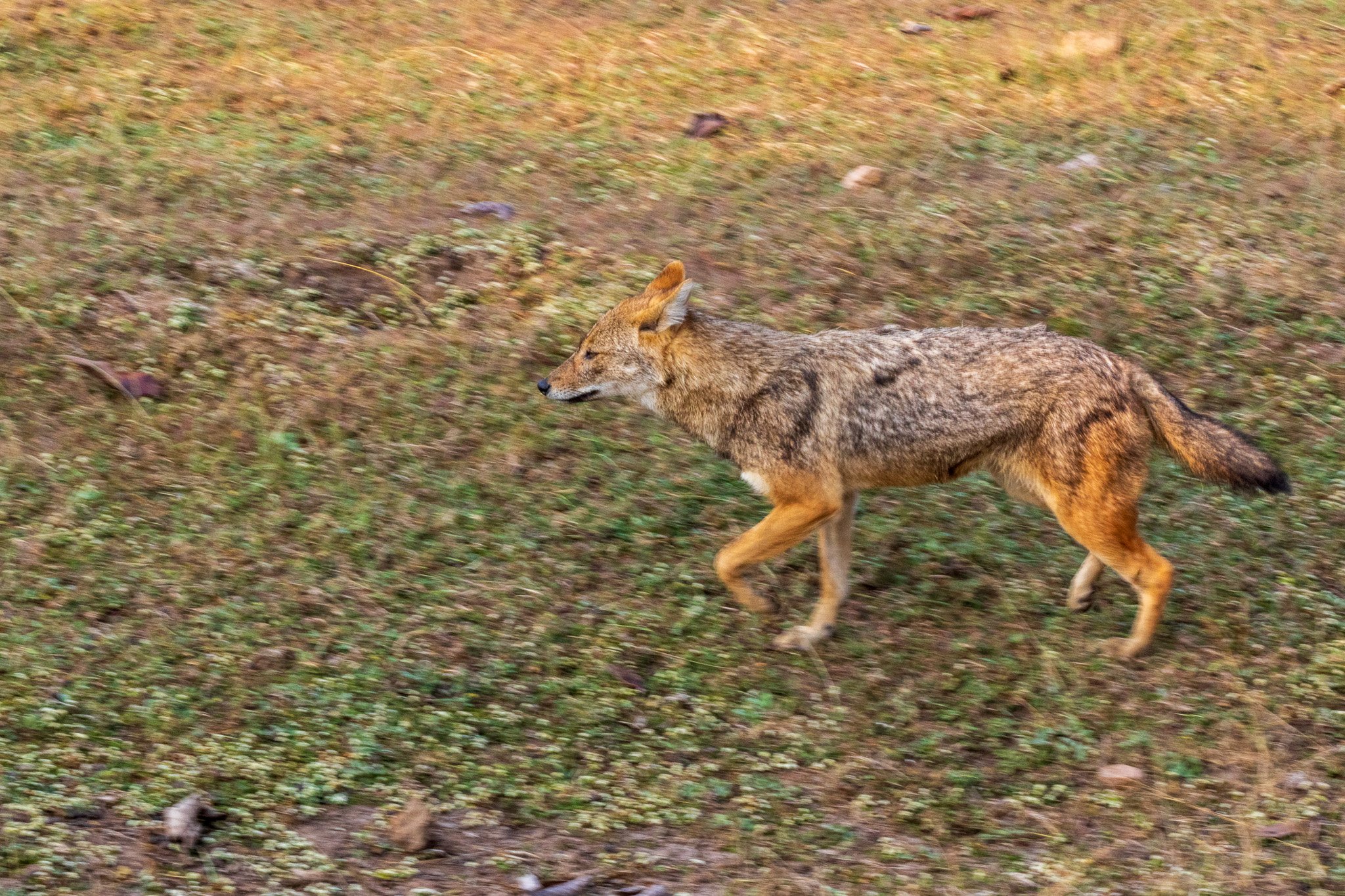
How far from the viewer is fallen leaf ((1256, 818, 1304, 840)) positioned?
5.44 metres

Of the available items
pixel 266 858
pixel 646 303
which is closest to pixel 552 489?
pixel 646 303

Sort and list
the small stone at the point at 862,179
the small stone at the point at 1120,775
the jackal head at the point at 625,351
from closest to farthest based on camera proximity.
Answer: the small stone at the point at 1120,775 < the jackal head at the point at 625,351 < the small stone at the point at 862,179

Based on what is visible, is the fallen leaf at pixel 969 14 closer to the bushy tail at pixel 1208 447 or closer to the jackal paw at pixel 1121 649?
the bushy tail at pixel 1208 447

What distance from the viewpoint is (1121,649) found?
21.8ft

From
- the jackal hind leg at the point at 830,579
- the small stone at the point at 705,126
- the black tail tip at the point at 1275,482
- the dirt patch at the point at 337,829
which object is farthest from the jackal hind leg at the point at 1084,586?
the small stone at the point at 705,126

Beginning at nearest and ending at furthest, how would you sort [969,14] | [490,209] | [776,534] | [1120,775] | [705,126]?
[1120,775]
[776,534]
[490,209]
[705,126]
[969,14]

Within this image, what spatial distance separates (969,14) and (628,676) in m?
9.19

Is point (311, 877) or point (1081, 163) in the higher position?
point (1081, 163)

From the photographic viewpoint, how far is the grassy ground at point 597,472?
5.53 meters

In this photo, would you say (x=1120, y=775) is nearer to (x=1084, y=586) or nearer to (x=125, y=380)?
(x=1084, y=586)

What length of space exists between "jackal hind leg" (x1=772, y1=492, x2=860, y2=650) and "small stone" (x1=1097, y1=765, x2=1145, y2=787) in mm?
1485

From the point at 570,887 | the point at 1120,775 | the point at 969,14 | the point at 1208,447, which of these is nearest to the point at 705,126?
the point at 969,14

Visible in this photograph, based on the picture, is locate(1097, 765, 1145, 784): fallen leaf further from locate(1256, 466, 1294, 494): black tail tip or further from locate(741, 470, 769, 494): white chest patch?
locate(741, 470, 769, 494): white chest patch

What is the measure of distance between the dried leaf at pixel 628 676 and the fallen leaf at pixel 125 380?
3385 mm
